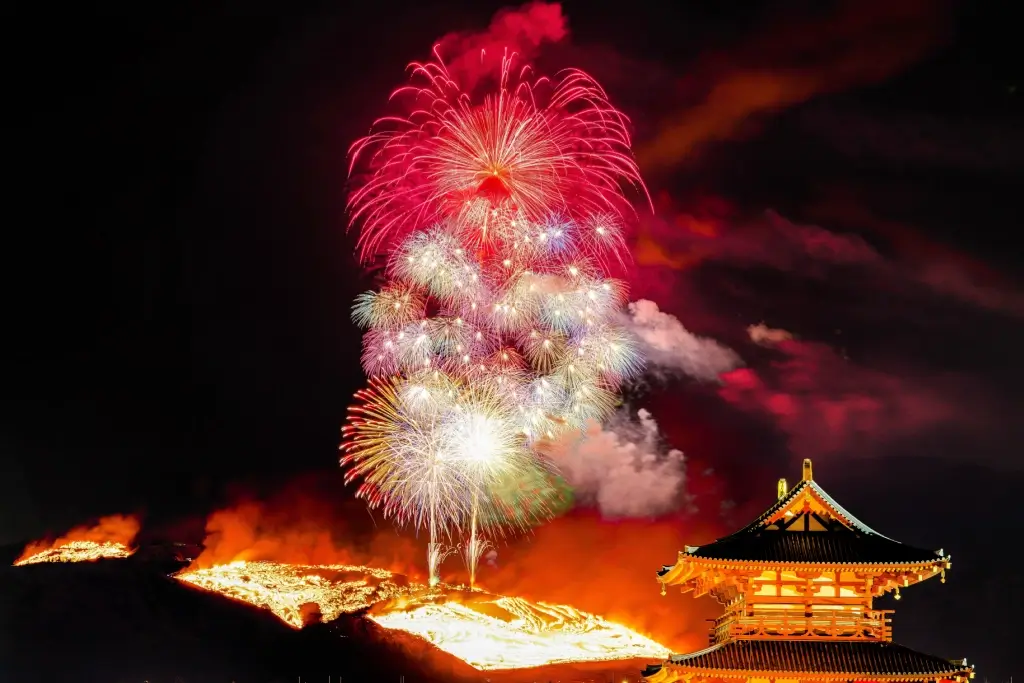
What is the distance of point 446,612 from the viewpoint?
72.3m

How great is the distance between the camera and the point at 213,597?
255 feet

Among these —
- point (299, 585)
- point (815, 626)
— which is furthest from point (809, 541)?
point (299, 585)

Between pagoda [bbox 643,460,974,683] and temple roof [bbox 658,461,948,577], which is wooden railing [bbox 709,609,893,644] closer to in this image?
pagoda [bbox 643,460,974,683]

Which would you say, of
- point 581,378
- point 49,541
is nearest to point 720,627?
point 581,378

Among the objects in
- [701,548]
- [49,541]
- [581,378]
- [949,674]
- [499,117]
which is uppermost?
[499,117]

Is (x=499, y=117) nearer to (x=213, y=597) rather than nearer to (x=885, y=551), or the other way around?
(x=885, y=551)

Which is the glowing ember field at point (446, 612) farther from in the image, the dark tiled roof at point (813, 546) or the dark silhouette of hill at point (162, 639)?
the dark tiled roof at point (813, 546)

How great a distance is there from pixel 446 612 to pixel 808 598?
42.6 meters

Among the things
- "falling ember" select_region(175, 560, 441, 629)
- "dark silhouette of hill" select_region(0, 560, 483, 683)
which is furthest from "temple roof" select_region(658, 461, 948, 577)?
"falling ember" select_region(175, 560, 441, 629)

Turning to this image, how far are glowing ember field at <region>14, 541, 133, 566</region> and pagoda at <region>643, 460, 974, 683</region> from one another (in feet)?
185

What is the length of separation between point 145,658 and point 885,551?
52.5 m

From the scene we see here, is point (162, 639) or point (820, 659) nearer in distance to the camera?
point (820, 659)

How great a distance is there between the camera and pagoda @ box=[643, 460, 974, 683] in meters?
31.5

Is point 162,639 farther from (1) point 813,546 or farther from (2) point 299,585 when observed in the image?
(1) point 813,546
